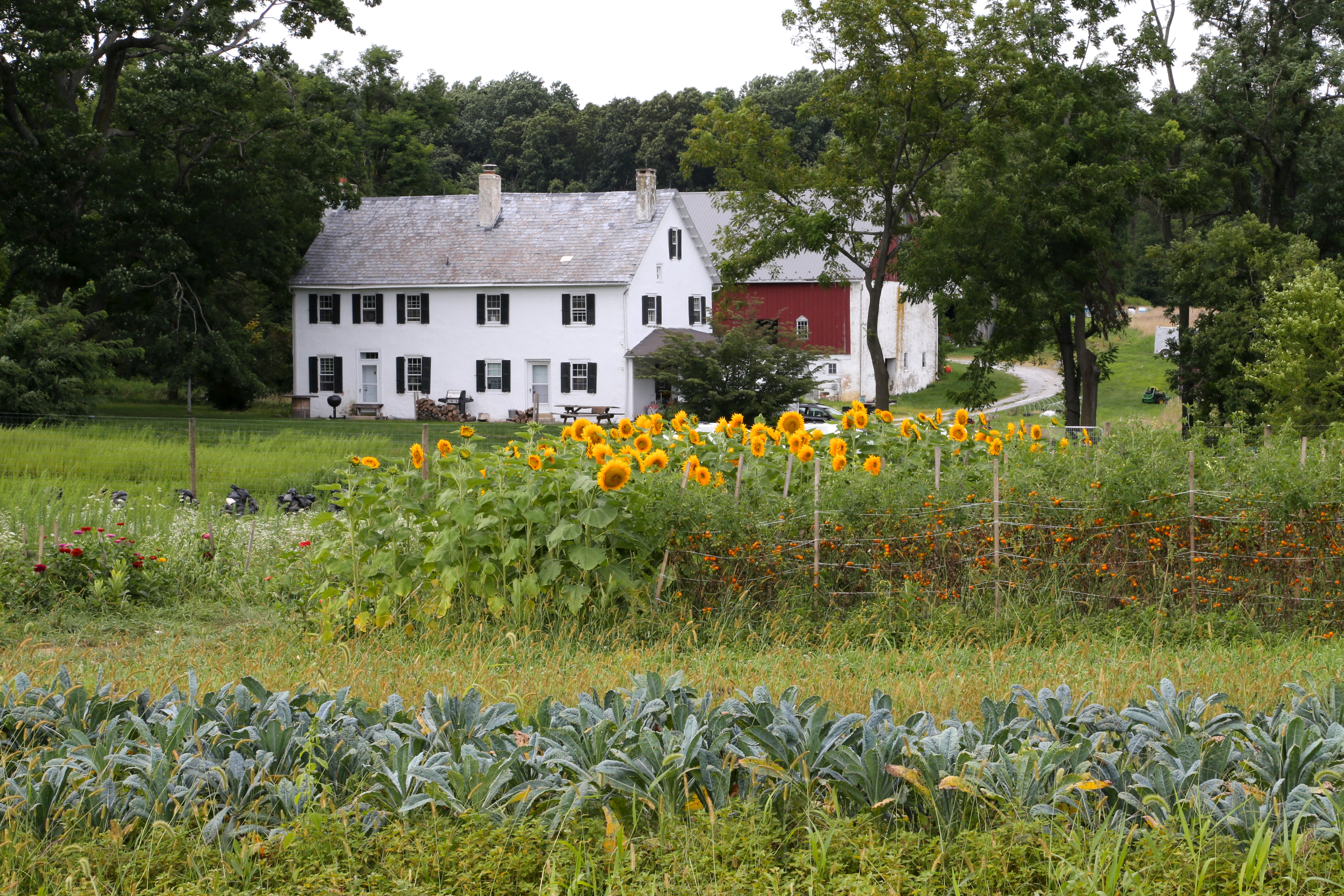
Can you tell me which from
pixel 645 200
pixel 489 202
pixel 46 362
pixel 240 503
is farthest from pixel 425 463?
pixel 489 202

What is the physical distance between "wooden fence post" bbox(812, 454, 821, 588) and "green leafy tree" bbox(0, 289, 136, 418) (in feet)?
60.6

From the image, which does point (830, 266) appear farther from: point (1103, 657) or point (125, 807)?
point (125, 807)

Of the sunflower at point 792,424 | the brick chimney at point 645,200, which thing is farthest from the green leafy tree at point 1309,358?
the brick chimney at point 645,200

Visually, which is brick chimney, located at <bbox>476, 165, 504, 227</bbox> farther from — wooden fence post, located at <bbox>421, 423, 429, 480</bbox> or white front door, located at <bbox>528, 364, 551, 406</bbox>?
wooden fence post, located at <bbox>421, 423, 429, 480</bbox>

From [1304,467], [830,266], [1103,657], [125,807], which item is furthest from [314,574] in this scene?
[830,266]

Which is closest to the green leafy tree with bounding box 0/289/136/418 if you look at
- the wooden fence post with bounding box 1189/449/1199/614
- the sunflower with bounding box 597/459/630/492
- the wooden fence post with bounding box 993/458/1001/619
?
the sunflower with bounding box 597/459/630/492

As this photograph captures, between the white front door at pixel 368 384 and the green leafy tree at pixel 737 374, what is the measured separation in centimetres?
1251

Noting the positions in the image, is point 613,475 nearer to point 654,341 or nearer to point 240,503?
point 240,503

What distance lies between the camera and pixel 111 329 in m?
37.1

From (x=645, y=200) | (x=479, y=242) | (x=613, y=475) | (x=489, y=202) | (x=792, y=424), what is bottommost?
(x=613, y=475)

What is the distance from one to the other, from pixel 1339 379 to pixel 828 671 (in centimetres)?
2032

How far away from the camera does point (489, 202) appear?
1730 inches

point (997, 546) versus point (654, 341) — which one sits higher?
point (654, 341)

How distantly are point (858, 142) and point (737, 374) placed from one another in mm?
7247
